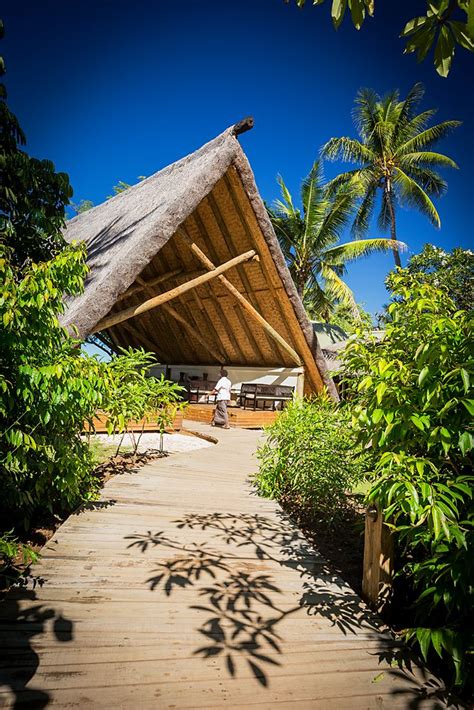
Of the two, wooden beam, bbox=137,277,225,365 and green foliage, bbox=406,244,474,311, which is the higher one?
green foliage, bbox=406,244,474,311

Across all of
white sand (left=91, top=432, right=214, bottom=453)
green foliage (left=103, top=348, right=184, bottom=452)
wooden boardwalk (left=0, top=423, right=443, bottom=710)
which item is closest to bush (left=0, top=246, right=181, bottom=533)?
wooden boardwalk (left=0, top=423, right=443, bottom=710)

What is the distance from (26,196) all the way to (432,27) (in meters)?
4.18

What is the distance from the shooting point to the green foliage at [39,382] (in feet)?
6.61

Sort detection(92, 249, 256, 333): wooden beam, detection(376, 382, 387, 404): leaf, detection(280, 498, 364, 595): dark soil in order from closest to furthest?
detection(376, 382, 387, 404): leaf < detection(280, 498, 364, 595): dark soil < detection(92, 249, 256, 333): wooden beam

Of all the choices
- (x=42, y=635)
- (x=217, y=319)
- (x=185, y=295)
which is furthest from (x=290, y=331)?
(x=42, y=635)

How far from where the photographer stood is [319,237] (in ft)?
48.8

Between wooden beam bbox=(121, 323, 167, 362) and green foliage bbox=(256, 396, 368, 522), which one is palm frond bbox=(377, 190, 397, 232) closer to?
wooden beam bbox=(121, 323, 167, 362)

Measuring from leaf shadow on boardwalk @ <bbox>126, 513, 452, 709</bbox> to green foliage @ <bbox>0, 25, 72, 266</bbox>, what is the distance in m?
3.32

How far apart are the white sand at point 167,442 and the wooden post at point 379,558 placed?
4.07 m

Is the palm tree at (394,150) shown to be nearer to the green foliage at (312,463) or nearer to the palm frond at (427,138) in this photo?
the palm frond at (427,138)

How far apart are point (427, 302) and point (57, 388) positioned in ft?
6.75

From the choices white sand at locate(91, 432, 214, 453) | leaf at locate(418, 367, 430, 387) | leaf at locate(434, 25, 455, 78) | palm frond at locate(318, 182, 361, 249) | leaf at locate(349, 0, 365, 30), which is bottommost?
white sand at locate(91, 432, 214, 453)

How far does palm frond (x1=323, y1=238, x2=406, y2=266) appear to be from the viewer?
44.1 feet

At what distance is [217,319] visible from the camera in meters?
Result: 11.5
